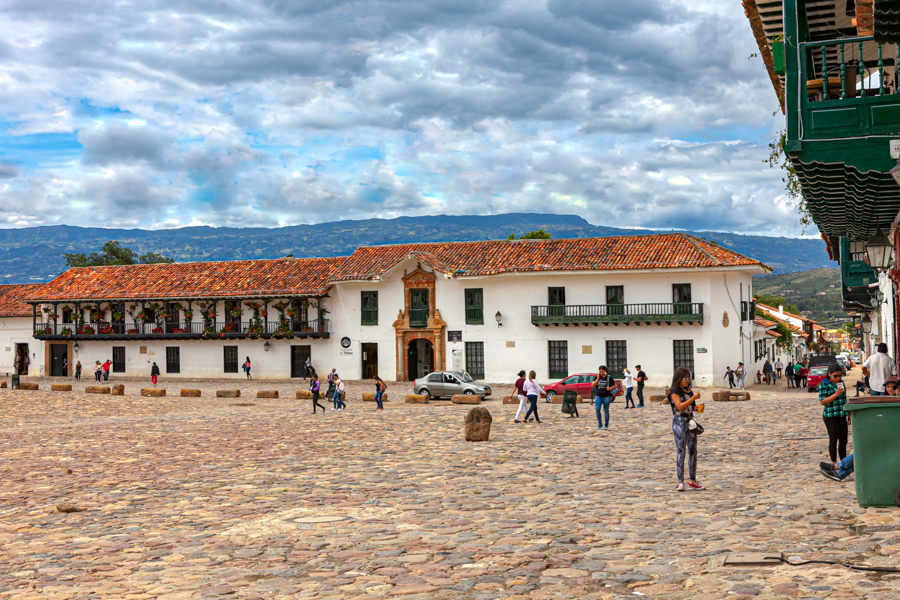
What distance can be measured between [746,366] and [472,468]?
29.4 meters

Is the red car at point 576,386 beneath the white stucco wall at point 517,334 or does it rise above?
beneath

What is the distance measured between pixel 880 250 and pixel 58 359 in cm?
4725

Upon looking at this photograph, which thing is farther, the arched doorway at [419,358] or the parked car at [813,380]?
the arched doorway at [419,358]

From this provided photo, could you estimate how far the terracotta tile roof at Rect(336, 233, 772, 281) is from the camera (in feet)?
121

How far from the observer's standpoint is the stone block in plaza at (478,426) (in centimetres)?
1644

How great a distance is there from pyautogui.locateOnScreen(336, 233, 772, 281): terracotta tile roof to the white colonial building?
0.33 feet

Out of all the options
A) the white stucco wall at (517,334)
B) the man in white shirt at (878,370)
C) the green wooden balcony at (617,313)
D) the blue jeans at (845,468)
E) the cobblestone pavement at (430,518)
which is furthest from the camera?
the white stucco wall at (517,334)

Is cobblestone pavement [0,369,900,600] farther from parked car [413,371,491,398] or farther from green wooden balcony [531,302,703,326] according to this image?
green wooden balcony [531,302,703,326]

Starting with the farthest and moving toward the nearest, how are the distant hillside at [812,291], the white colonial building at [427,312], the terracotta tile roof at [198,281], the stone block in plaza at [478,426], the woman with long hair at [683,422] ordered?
the distant hillside at [812,291] < the terracotta tile roof at [198,281] < the white colonial building at [427,312] < the stone block in plaza at [478,426] < the woman with long hair at [683,422]

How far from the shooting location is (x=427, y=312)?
4166 centimetres

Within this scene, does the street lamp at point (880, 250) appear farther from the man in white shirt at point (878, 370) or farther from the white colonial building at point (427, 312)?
the white colonial building at point (427, 312)

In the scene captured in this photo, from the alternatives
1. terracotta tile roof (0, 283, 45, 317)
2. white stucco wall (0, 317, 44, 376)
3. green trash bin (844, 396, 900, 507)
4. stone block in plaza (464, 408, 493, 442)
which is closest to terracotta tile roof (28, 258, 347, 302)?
terracotta tile roof (0, 283, 45, 317)

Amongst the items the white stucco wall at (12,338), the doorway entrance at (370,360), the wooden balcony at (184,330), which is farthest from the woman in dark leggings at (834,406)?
the white stucco wall at (12,338)

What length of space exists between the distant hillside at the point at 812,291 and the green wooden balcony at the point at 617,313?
114902 mm
